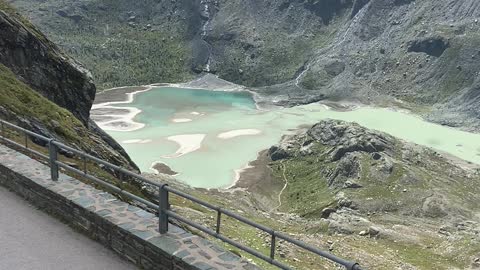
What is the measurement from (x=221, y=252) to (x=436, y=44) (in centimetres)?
19345

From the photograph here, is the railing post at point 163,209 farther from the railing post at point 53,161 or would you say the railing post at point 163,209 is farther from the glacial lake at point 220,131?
the glacial lake at point 220,131

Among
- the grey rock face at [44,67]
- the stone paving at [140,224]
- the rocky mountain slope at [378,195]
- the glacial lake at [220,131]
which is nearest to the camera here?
the stone paving at [140,224]

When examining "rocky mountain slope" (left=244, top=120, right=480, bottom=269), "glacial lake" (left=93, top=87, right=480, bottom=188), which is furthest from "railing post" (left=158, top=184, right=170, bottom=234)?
"glacial lake" (left=93, top=87, right=480, bottom=188)

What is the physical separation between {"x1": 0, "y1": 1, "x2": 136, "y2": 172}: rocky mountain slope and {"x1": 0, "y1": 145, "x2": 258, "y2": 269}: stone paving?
48.8ft

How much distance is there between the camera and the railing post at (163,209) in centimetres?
1187

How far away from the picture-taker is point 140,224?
12852 mm

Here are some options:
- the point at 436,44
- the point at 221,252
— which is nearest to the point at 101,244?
the point at 221,252

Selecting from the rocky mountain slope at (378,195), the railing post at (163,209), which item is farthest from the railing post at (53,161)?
the rocky mountain slope at (378,195)

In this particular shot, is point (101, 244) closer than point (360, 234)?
Yes

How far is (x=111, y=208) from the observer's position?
1384cm

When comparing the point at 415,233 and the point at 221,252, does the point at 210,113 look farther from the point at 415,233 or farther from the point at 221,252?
the point at 221,252

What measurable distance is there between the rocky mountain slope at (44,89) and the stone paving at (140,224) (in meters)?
14.9

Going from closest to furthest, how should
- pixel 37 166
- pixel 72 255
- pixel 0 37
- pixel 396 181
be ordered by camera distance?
pixel 72 255 < pixel 37 166 < pixel 0 37 < pixel 396 181

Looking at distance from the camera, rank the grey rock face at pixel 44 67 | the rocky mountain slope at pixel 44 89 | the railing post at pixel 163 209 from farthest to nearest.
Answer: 1. the grey rock face at pixel 44 67
2. the rocky mountain slope at pixel 44 89
3. the railing post at pixel 163 209
